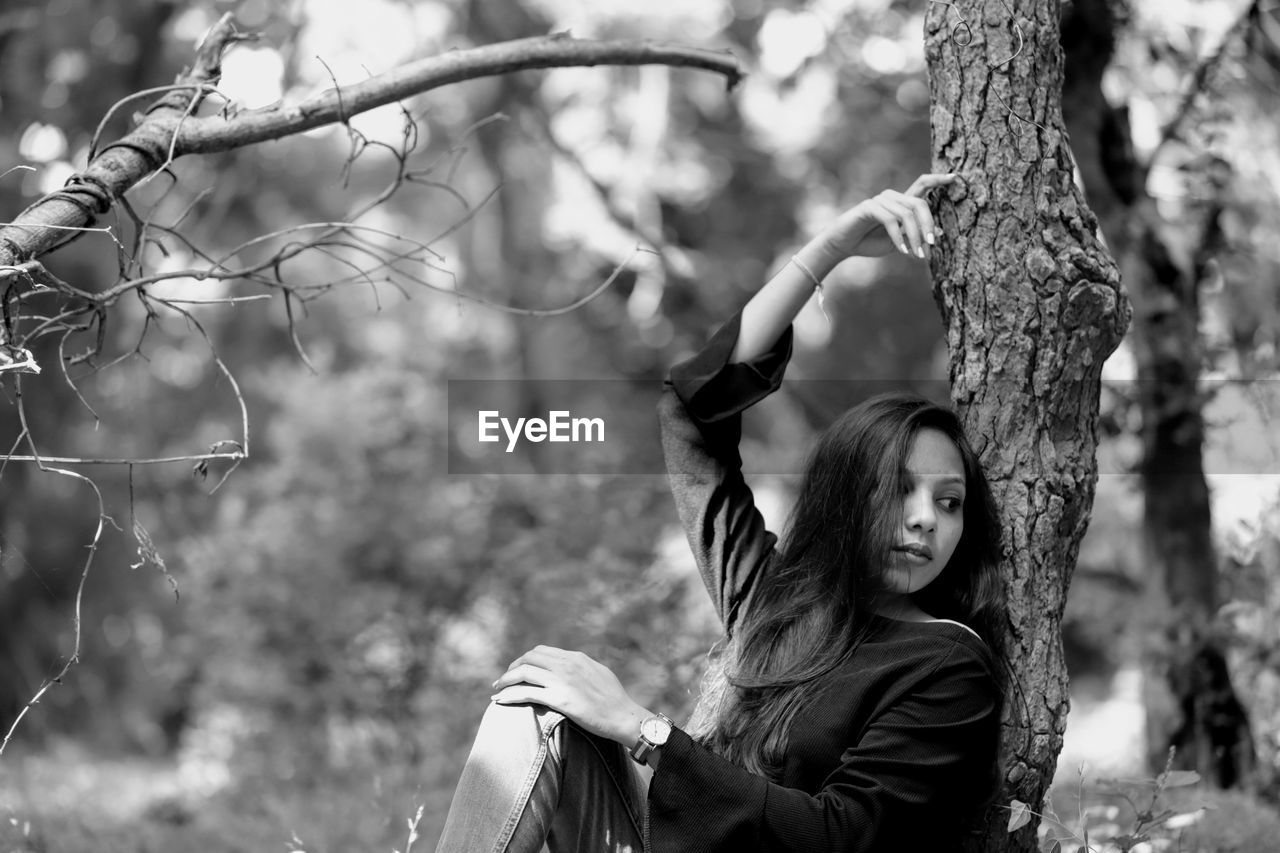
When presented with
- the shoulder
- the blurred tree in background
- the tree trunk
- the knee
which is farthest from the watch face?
the tree trunk

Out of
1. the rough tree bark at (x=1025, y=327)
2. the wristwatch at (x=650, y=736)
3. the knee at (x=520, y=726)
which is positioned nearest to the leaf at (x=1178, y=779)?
the rough tree bark at (x=1025, y=327)

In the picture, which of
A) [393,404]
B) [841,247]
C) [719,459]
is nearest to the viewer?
[841,247]

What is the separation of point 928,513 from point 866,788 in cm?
48

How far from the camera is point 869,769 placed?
6.87ft

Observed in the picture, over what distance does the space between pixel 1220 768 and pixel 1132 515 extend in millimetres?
3963

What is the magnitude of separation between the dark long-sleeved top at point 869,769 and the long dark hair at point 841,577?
57mm

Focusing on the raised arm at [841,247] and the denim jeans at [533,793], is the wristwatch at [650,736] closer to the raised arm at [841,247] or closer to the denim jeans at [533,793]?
the denim jeans at [533,793]

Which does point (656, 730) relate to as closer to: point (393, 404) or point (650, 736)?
point (650, 736)

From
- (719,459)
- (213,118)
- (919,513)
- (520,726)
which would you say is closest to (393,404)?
(213,118)

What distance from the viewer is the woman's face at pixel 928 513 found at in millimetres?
2262

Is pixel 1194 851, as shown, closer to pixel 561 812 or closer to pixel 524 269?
pixel 561 812

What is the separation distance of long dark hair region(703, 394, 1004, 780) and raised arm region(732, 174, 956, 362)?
265mm

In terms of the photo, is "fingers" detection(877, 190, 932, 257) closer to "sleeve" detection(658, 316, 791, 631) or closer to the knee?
"sleeve" detection(658, 316, 791, 631)

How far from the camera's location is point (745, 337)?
2604 millimetres
